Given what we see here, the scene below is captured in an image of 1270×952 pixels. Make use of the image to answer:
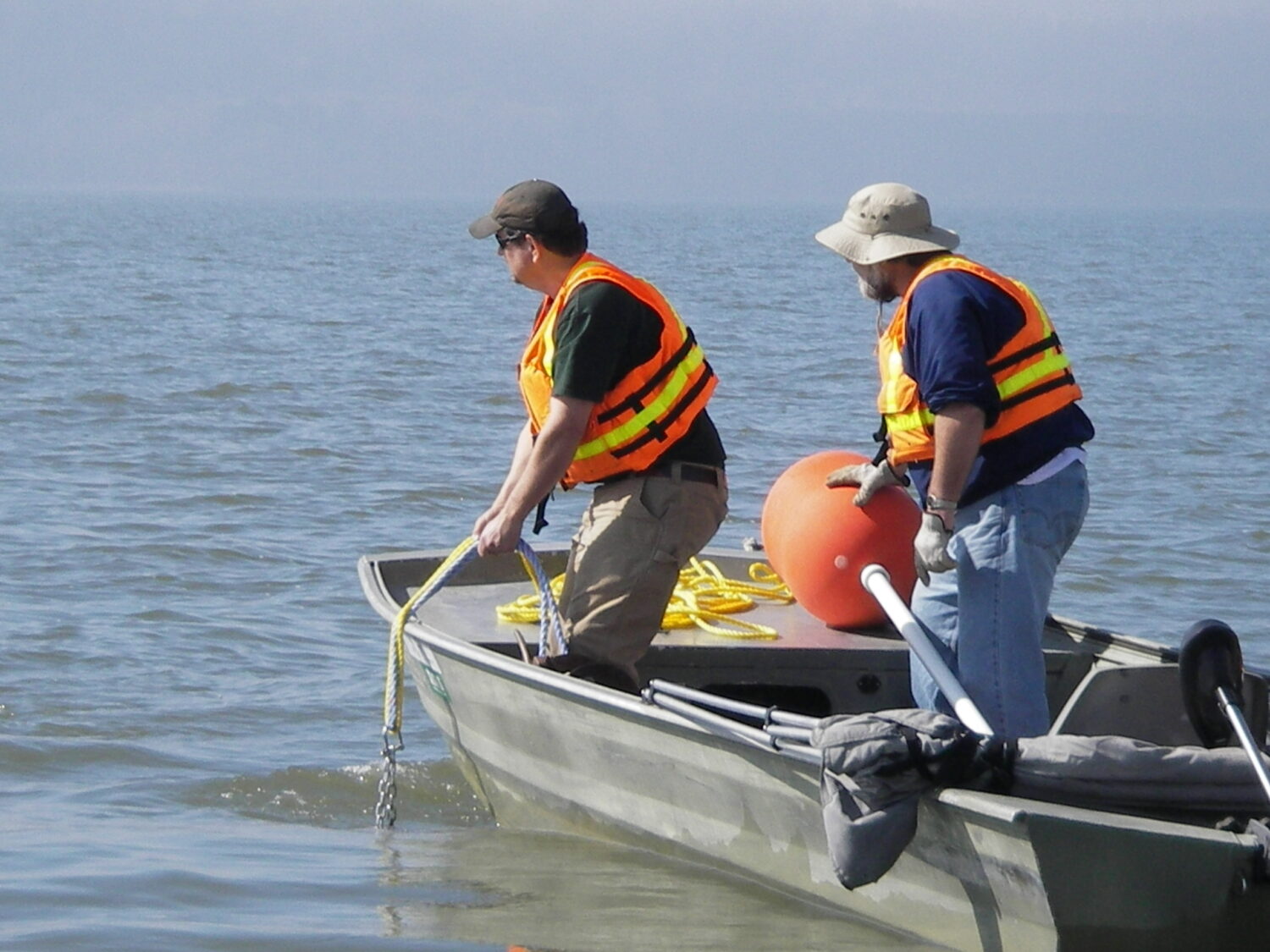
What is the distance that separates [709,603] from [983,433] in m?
2.08

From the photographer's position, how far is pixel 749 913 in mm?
5066

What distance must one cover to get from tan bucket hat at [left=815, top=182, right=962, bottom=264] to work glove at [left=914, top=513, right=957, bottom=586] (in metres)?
0.66

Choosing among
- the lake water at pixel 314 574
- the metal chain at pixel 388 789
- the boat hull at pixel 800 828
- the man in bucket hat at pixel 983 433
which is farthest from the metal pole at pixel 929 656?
the metal chain at pixel 388 789

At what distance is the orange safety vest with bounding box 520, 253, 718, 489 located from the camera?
17.2ft

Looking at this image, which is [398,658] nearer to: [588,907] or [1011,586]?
[588,907]

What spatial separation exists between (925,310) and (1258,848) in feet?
4.67

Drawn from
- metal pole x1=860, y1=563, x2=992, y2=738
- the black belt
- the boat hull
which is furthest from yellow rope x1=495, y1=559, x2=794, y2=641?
metal pole x1=860, y1=563, x2=992, y2=738

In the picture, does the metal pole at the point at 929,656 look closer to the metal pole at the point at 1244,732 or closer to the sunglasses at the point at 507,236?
the metal pole at the point at 1244,732

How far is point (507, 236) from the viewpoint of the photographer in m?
5.31

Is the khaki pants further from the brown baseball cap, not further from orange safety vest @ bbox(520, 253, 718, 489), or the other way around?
the brown baseball cap

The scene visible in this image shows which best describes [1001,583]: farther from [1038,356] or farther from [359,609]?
[359,609]

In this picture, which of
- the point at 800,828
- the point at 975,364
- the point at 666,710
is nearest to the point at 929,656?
the point at 800,828

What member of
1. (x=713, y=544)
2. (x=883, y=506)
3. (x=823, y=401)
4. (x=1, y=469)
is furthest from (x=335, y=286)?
(x=883, y=506)

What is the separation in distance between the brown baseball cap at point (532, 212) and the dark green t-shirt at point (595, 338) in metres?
0.23
